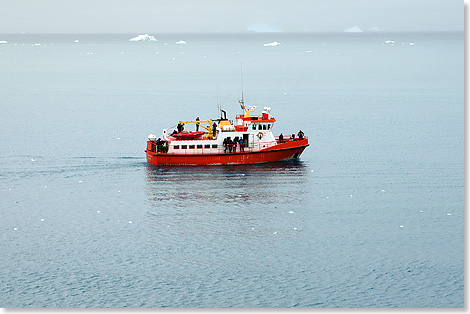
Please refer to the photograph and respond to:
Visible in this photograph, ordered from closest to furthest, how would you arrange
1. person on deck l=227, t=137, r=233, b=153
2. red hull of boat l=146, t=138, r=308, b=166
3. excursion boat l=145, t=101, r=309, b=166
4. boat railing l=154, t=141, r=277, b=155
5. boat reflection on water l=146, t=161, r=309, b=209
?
1. boat reflection on water l=146, t=161, r=309, b=209
2. red hull of boat l=146, t=138, r=308, b=166
3. excursion boat l=145, t=101, r=309, b=166
4. boat railing l=154, t=141, r=277, b=155
5. person on deck l=227, t=137, r=233, b=153

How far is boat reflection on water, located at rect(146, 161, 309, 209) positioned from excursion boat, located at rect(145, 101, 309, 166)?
28.1 inches

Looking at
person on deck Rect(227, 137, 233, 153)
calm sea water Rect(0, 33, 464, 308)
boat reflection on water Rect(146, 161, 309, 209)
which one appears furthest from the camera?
person on deck Rect(227, 137, 233, 153)

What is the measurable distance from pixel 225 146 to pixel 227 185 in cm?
666

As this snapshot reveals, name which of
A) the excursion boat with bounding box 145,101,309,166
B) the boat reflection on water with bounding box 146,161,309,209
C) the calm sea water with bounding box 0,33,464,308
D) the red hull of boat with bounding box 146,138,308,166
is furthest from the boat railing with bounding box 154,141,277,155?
the calm sea water with bounding box 0,33,464,308

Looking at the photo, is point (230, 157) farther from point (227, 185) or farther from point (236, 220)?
point (236, 220)

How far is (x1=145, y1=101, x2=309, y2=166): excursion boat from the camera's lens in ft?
197

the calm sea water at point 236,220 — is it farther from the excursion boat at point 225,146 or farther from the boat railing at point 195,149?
the boat railing at point 195,149

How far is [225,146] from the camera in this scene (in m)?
60.4

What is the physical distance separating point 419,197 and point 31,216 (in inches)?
1114

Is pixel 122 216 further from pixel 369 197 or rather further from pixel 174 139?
pixel 369 197

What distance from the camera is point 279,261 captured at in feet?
132

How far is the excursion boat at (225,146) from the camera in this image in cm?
6003

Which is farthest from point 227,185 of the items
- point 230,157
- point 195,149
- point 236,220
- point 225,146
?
point 236,220

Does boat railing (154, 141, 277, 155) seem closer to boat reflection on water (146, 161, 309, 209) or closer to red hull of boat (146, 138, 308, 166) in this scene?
red hull of boat (146, 138, 308, 166)
